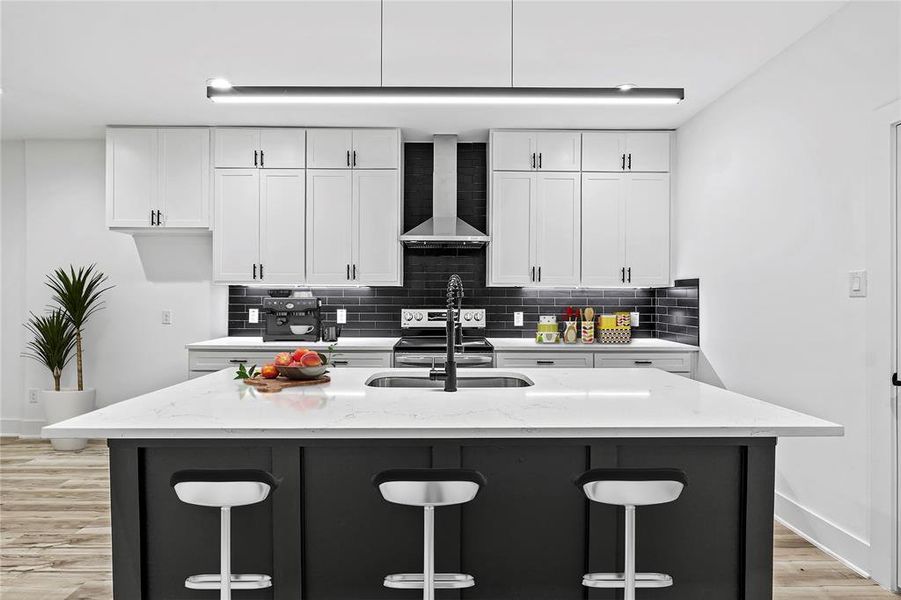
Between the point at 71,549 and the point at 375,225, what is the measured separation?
114 inches

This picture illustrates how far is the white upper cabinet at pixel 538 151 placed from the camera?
15.3 feet

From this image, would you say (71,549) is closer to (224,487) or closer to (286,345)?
(286,345)

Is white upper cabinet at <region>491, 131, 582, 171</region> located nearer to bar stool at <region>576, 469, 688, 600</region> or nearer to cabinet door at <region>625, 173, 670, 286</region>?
cabinet door at <region>625, 173, 670, 286</region>

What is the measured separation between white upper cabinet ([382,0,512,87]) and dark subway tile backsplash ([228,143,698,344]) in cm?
135

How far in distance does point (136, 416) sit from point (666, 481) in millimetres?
1685

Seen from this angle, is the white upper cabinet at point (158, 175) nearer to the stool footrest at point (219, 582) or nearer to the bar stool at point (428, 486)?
the stool footrest at point (219, 582)

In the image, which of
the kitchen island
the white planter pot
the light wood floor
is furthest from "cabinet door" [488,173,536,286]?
the white planter pot

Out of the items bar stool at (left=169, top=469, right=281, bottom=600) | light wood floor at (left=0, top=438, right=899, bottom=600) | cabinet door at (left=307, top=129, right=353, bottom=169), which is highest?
cabinet door at (left=307, top=129, right=353, bottom=169)

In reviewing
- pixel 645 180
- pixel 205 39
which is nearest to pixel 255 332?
pixel 205 39

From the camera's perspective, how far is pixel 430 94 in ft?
8.04

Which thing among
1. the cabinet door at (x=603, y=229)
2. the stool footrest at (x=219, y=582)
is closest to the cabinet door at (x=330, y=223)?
the cabinet door at (x=603, y=229)

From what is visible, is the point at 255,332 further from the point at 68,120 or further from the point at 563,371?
the point at 563,371

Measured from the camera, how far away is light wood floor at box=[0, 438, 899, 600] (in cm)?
257

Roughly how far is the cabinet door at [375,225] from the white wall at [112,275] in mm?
1452
